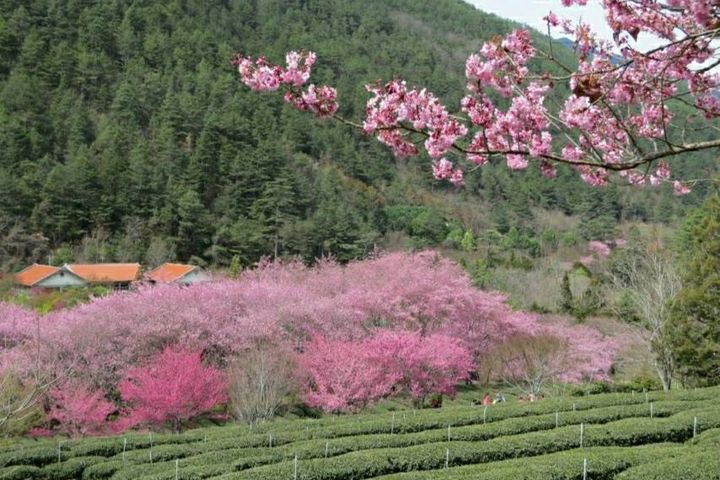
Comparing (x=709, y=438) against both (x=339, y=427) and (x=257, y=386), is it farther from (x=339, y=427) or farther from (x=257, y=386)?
(x=257, y=386)

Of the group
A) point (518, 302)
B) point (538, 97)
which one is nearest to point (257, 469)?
point (538, 97)

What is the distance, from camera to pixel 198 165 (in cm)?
4956

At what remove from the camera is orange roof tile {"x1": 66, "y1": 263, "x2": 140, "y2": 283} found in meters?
36.5

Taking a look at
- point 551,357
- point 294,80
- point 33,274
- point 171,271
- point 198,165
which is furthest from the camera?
point 198,165

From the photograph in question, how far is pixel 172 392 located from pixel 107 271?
23474 millimetres

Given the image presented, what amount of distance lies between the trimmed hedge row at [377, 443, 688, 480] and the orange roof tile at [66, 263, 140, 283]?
3026 centimetres

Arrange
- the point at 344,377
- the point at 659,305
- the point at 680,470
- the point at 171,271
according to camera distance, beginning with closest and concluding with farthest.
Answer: the point at 680,470 < the point at 344,377 < the point at 659,305 < the point at 171,271

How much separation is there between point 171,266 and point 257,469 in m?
30.5

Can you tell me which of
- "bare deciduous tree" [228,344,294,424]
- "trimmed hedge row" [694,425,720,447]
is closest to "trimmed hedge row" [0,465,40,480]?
"bare deciduous tree" [228,344,294,424]

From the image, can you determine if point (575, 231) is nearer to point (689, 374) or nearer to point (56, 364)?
point (689, 374)

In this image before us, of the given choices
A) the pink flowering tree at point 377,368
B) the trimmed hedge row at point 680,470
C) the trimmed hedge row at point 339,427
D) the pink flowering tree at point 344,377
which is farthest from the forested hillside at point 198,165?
the trimmed hedge row at point 680,470

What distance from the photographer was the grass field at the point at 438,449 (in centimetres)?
943

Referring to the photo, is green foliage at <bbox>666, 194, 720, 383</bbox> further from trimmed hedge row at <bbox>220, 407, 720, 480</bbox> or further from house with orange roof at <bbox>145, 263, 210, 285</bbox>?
house with orange roof at <bbox>145, 263, 210, 285</bbox>

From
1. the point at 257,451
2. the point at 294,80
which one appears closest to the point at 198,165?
the point at 257,451
